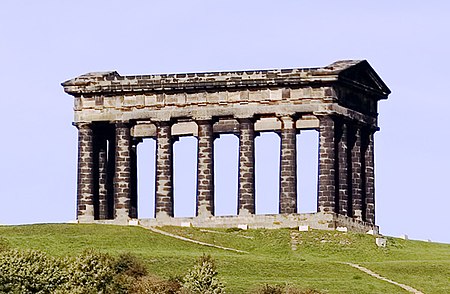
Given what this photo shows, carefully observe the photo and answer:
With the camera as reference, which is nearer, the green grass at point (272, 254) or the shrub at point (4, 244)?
the green grass at point (272, 254)

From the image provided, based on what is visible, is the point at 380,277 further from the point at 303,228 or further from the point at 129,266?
the point at 303,228

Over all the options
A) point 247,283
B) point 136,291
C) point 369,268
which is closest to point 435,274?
point 369,268

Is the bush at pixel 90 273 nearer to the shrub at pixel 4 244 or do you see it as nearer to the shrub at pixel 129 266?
the shrub at pixel 129 266

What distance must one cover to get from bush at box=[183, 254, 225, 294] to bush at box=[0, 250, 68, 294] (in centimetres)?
934

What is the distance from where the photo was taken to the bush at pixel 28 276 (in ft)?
520

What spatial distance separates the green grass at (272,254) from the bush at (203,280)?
2.72m

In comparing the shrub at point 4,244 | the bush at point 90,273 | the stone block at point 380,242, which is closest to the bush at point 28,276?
the bush at point 90,273

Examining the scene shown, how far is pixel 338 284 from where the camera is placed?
167375 mm

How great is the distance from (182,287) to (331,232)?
132 feet

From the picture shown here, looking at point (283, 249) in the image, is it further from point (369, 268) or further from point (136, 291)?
point (136, 291)

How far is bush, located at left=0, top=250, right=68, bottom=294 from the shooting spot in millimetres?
158375

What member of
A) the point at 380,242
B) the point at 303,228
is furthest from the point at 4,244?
the point at 380,242

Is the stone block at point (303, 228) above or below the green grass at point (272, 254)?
above

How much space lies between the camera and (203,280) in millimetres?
159250
